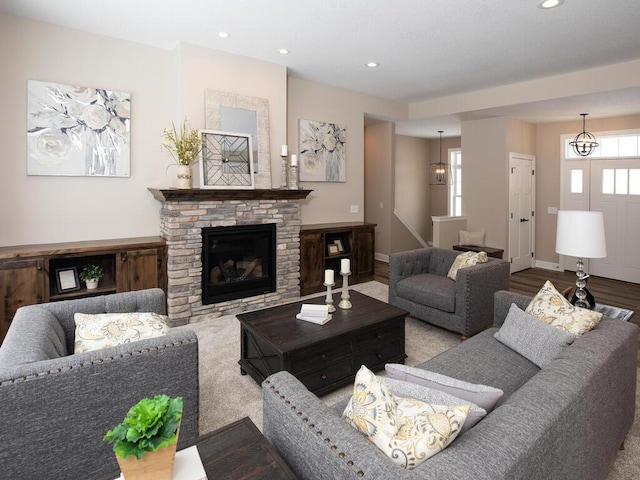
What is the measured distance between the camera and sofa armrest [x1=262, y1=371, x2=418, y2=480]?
0.99 m

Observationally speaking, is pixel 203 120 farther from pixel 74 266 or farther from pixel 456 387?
pixel 456 387

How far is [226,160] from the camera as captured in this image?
4348 millimetres

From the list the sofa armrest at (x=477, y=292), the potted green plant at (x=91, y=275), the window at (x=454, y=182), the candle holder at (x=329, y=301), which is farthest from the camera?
the window at (x=454, y=182)

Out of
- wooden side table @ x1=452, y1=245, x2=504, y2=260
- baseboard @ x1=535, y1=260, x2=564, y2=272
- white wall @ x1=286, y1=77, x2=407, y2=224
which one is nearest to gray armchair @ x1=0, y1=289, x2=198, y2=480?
white wall @ x1=286, y1=77, x2=407, y2=224

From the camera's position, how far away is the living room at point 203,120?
366cm

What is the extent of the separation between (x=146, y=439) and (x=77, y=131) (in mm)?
3874

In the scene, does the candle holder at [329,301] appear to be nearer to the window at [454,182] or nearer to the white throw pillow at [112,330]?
the white throw pillow at [112,330]

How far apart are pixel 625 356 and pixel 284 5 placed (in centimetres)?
341

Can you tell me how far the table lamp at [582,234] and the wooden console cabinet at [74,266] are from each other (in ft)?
12.0

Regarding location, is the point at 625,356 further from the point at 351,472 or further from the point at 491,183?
the point at 491,183

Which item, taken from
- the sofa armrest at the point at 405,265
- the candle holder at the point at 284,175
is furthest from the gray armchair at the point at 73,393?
the candle holder at the point at 284,175

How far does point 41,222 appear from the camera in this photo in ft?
12.4

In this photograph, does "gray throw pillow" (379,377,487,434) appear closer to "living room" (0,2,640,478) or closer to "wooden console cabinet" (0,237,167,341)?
"wooden console cabinet" (0,237,167,341)

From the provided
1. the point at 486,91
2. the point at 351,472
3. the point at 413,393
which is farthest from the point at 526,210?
the point at 351,472
